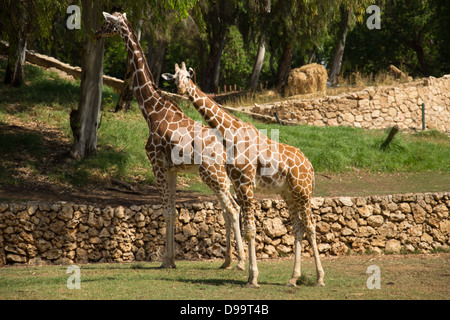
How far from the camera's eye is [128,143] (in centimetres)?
1770

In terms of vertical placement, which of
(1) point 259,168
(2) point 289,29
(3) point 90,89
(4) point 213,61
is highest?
(2) point 289,29

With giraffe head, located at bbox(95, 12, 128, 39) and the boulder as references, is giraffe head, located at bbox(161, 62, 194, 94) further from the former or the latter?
the boulder

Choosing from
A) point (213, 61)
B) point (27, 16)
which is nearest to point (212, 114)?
point (27, 16)

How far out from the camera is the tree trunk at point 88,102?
15211 millimetres

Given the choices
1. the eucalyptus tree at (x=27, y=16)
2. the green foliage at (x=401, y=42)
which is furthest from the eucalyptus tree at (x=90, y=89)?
the green foliage at (x=401, y=42)

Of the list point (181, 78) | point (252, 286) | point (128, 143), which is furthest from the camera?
point (128, 143)

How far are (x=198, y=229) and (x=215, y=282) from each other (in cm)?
362

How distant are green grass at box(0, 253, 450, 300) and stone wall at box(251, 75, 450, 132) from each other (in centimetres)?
1315

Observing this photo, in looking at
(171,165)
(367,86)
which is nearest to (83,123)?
(171,165)

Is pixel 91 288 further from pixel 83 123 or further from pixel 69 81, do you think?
pixel 69 81

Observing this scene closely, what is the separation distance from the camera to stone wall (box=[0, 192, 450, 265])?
11384 mm

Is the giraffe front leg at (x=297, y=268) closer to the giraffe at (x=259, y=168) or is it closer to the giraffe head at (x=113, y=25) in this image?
the giraffe at (x=259, y=168)

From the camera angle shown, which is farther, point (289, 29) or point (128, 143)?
point (289, 29)

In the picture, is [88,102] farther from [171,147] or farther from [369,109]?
[369,109]
